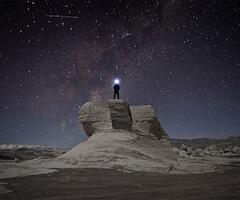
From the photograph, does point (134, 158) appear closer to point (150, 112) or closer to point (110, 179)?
point (110, 179)

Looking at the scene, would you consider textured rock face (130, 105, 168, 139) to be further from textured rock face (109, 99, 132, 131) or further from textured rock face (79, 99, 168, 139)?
textured rock face (109, 99, 132, 131)

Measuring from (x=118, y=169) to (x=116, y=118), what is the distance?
7.36m

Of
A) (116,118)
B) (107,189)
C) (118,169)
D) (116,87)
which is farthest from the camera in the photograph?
(116,87)

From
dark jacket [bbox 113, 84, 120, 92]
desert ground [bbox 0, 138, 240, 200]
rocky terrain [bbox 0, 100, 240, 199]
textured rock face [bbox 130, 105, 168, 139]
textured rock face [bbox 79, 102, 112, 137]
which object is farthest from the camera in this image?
dark jacket [bbox 113, 84, 120, 92]

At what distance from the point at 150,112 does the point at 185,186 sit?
12571 mm

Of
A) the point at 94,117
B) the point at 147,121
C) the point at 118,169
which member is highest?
the point at 94,117

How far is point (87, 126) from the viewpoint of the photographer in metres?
17.6

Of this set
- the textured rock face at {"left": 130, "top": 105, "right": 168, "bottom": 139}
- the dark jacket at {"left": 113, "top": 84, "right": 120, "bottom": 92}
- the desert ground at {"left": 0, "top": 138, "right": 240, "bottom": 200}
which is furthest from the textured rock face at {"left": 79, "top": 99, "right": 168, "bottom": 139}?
the desert ground at {"left": 0, "top": 138, "right": 240, "bottom": 200}

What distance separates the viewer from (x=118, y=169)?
403 inches

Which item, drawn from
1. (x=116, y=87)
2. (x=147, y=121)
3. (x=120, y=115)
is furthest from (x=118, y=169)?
(x=116, y=87)

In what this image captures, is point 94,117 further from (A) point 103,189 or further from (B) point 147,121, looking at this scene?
(A) point 103,189

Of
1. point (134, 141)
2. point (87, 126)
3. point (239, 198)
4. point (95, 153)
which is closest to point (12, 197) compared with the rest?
point (239, 198)

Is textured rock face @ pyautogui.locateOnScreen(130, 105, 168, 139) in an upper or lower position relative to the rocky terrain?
upper

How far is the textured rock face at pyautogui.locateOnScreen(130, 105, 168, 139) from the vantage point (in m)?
18.4
